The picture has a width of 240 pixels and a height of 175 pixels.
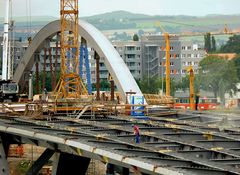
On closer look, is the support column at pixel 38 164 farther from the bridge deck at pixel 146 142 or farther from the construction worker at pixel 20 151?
the construction worker at pixel 20 151

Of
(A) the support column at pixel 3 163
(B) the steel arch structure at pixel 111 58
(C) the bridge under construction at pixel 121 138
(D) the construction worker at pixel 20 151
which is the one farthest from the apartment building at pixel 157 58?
(A) the support column at pixel 3 163

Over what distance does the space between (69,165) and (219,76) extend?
442ft

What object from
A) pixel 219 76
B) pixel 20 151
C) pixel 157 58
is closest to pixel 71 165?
pixel 20 151

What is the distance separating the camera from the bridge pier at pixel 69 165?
128ft

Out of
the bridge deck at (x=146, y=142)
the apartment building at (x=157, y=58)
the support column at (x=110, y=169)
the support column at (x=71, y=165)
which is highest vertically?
the apartment building at (x=157, y=58)

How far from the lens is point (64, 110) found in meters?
51.7

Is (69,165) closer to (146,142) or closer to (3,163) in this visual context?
(3,163)

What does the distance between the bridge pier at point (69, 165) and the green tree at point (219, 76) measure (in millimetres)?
125225

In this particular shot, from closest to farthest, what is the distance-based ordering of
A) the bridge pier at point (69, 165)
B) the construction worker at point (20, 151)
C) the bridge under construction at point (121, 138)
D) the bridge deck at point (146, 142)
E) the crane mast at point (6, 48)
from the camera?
the bridge deck at point (146, 142), the bridge under construction at point (121, 138), the bridge pier at point (69, 165), the construction worker at point (20, 151), the crane mast at point (6, 48)

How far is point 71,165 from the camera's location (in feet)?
132

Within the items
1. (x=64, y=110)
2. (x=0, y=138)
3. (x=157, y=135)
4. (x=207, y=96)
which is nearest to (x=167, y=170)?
(x=157, y=135)

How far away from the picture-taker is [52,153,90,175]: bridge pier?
3897cm

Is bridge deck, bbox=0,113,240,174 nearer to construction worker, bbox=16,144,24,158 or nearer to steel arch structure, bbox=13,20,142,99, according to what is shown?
steel arch structure, bbox=13,20,142,99

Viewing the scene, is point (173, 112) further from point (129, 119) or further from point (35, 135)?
point (35, 135)
